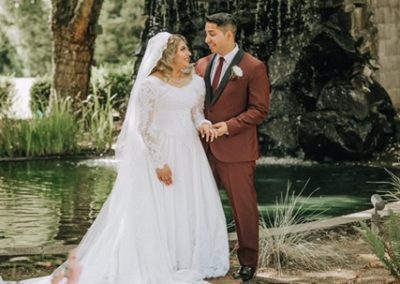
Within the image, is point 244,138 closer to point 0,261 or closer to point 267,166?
point 0,261

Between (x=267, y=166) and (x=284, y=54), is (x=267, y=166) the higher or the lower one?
the lower one

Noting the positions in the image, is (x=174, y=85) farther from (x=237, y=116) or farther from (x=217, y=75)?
(x=237, y=116)

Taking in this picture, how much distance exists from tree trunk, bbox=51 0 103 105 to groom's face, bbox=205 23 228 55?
35.6 ft

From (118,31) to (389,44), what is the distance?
769 inches

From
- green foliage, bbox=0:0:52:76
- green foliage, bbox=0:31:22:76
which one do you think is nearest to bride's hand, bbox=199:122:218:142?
green foliage, bbox=0:0:52:76

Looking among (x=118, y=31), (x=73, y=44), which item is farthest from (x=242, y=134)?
(x=118, y=31)

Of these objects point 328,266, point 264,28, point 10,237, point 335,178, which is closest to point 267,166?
point 335,178

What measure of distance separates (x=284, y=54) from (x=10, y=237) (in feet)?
27.2

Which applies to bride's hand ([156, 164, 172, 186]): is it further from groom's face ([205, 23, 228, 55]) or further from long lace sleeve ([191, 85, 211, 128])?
groom's face ([205, 23, 228, 55])

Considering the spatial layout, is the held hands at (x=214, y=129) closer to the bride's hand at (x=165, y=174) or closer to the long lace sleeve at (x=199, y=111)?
the long lace sleeve at (x=199, y=111)

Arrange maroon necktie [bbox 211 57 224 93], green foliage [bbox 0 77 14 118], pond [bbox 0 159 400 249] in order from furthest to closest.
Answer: green foliage [bbox 0 77 14 118] < pond [bbox 0 159 400 249] < maroon necktie [bbox 211 57 224 93]

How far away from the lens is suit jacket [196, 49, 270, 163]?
5.24 metres

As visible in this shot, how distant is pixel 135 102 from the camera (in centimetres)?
528

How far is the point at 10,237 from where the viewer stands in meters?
7.34
